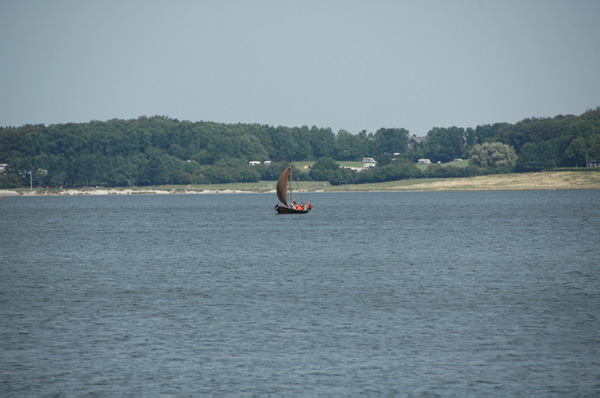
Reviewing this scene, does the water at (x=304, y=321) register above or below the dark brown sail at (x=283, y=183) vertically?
below

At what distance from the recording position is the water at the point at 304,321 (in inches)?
928

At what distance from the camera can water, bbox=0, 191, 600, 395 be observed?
23.6 metres

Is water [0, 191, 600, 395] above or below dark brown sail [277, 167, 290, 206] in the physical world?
below

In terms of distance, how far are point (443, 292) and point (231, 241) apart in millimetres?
43586

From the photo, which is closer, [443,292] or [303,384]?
[303,384]

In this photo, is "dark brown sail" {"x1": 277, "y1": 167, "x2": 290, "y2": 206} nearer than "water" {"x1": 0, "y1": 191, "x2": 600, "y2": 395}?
No

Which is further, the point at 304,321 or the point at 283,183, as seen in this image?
the point at 283,183

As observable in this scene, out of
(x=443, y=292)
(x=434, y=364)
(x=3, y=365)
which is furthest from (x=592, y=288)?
(x=3, y=365)

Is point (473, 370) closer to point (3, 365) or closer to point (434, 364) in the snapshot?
point (434, 364)

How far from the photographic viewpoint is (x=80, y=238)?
293ft

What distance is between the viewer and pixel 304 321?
107 ft

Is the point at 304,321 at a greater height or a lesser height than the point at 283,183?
lesser

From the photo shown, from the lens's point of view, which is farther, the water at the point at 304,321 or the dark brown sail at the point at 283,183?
the dark brown sail at the point at 283,183

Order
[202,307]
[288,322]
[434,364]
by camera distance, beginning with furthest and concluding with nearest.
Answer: [202,307] < [288,322] < [434,364]
